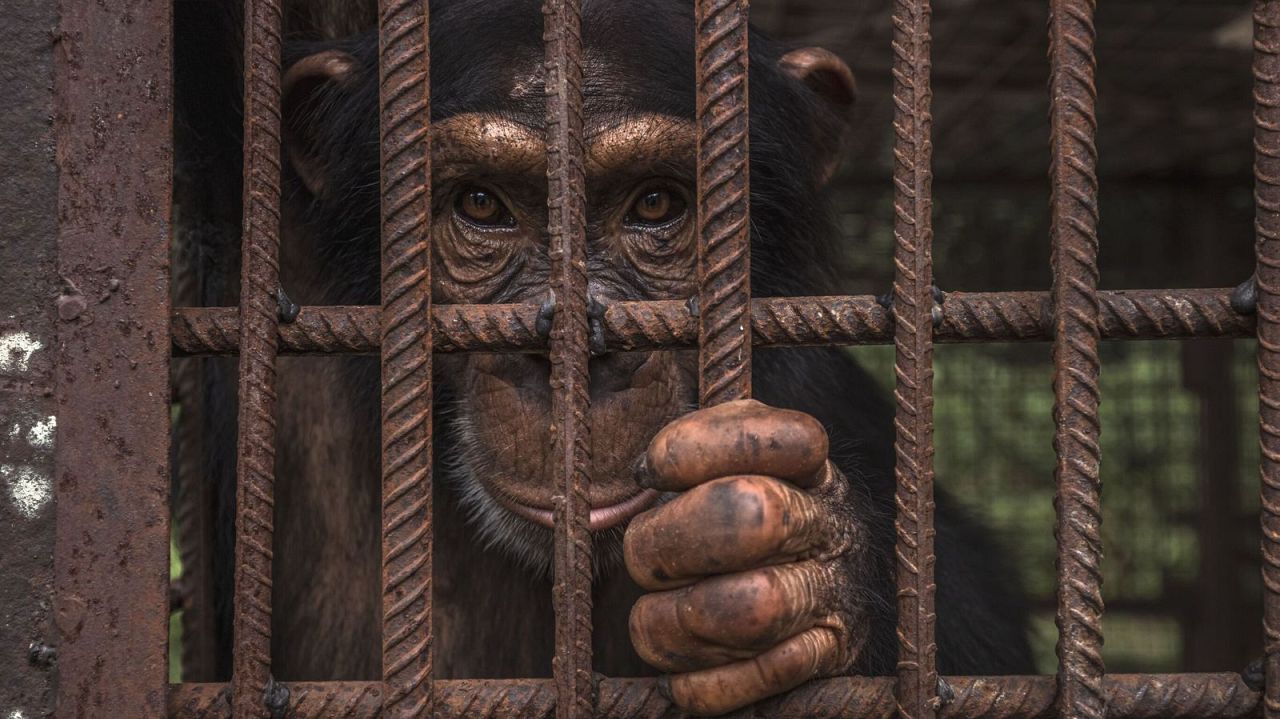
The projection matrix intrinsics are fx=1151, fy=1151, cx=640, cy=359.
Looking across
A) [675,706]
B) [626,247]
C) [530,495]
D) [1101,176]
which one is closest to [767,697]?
[675,706]

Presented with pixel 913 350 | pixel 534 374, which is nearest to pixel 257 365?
pixel 534 374

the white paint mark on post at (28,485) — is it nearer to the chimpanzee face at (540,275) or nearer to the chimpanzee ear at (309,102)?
the chimpanzee face at (540,275)

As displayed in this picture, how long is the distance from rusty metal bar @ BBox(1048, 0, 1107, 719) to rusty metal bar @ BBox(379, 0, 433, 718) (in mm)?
707

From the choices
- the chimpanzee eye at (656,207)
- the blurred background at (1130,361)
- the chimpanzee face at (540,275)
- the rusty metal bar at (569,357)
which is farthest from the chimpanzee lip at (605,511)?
the blurred background at (1130,361)

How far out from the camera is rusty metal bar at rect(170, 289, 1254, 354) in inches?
51.6

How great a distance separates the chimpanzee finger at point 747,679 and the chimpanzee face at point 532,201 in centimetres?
46

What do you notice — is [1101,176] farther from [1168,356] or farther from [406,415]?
[406,415]

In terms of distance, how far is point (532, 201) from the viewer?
1846 mm

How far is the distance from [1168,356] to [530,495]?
16.3 feet

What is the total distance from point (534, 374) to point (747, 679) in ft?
2.14

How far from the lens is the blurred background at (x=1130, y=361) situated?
4906mm

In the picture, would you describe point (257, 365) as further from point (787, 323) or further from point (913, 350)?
point (913, 350)

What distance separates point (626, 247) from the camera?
6.26ft

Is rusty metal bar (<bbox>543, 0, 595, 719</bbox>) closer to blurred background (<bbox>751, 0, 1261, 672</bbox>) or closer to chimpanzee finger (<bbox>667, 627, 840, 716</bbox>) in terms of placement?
chimpanzee finger (<bbox>667, 627, 840, 716</bbox>)
